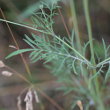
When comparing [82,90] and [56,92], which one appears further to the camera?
[56,92]

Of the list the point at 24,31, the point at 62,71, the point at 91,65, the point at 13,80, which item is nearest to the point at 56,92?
the point at 13,80

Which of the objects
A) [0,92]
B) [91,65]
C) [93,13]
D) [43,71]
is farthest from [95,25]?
[91,65]

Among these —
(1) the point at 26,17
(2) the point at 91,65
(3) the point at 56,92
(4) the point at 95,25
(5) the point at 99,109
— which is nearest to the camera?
(2) the point at 91,65

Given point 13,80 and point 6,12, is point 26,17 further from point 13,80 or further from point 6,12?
point 13,80

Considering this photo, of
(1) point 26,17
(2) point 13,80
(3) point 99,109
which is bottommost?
(2) point 13,80

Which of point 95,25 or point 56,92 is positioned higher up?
point 95,25

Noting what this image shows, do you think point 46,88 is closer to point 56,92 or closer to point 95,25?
point 56,92

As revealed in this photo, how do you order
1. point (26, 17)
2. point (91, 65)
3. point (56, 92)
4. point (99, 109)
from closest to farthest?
point (91, 65), point (99, 109), point (26, 17), point (56, 92)
